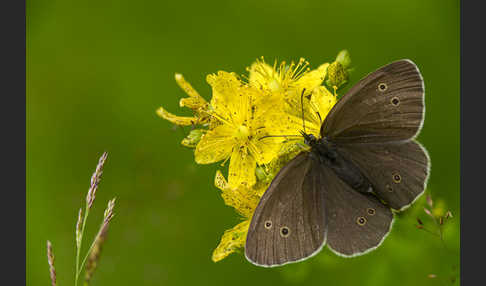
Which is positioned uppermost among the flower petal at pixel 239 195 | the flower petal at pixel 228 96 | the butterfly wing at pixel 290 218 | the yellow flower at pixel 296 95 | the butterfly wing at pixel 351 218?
the flower petal at pixel 228 96

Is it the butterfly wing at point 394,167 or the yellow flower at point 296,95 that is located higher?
the yellow flower at point 296,95

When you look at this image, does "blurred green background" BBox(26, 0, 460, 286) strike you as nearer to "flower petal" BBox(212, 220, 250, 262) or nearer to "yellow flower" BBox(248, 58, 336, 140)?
"flower petal" BBox(212, 220, 250, 262)

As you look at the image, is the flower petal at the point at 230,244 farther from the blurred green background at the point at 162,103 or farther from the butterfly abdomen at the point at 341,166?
the blurred green background at the point at 162,103

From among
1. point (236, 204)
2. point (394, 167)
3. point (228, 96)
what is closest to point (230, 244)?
point (236, 204)

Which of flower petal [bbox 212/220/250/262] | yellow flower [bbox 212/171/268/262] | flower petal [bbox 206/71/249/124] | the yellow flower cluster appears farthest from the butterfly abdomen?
flower petal [bbox 212/220/250/262]

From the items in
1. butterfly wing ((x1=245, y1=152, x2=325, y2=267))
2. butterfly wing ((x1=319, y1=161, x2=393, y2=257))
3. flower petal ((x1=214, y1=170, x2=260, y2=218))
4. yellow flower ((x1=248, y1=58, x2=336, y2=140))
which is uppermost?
yellow flower ((x1=248, y1=58, x2=336, y2=140))

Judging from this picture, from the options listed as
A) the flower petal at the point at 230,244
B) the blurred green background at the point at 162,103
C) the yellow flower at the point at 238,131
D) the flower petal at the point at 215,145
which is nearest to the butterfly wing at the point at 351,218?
the yellow flower at the point at 238,131
